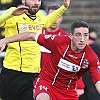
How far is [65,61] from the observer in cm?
871

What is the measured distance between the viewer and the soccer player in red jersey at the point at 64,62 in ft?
28.2

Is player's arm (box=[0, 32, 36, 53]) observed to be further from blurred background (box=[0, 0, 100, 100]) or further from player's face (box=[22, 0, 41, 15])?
blurred background (box=[0, 0, 100, 100])

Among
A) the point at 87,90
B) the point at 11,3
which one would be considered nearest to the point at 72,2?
the point at 11,3

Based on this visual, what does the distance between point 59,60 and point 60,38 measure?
0.31 m

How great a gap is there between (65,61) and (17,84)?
92cm

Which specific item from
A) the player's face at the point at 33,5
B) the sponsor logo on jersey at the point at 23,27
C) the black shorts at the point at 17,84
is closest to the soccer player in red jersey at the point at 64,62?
the black shorts at the point at 17,84

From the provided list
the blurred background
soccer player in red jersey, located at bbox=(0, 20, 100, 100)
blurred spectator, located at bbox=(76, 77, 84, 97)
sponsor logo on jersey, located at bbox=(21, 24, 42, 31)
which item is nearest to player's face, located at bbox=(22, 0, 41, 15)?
sponsor logo on jersey, located at bbox=(21, 24, 42, 31)

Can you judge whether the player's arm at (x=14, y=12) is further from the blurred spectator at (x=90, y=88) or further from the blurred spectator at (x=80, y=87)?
the blurred spectator at (x=90, y=88)

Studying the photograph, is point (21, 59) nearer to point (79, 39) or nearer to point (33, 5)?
point (33, 5)

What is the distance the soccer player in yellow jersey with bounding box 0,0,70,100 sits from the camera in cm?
912

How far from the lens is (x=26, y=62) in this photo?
9.16 meters

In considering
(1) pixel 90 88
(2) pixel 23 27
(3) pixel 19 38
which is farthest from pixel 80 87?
(3) pixel 19 38

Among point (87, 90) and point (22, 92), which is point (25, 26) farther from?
point (87, 90)

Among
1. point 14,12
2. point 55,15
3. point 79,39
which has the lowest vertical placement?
point 55,15
